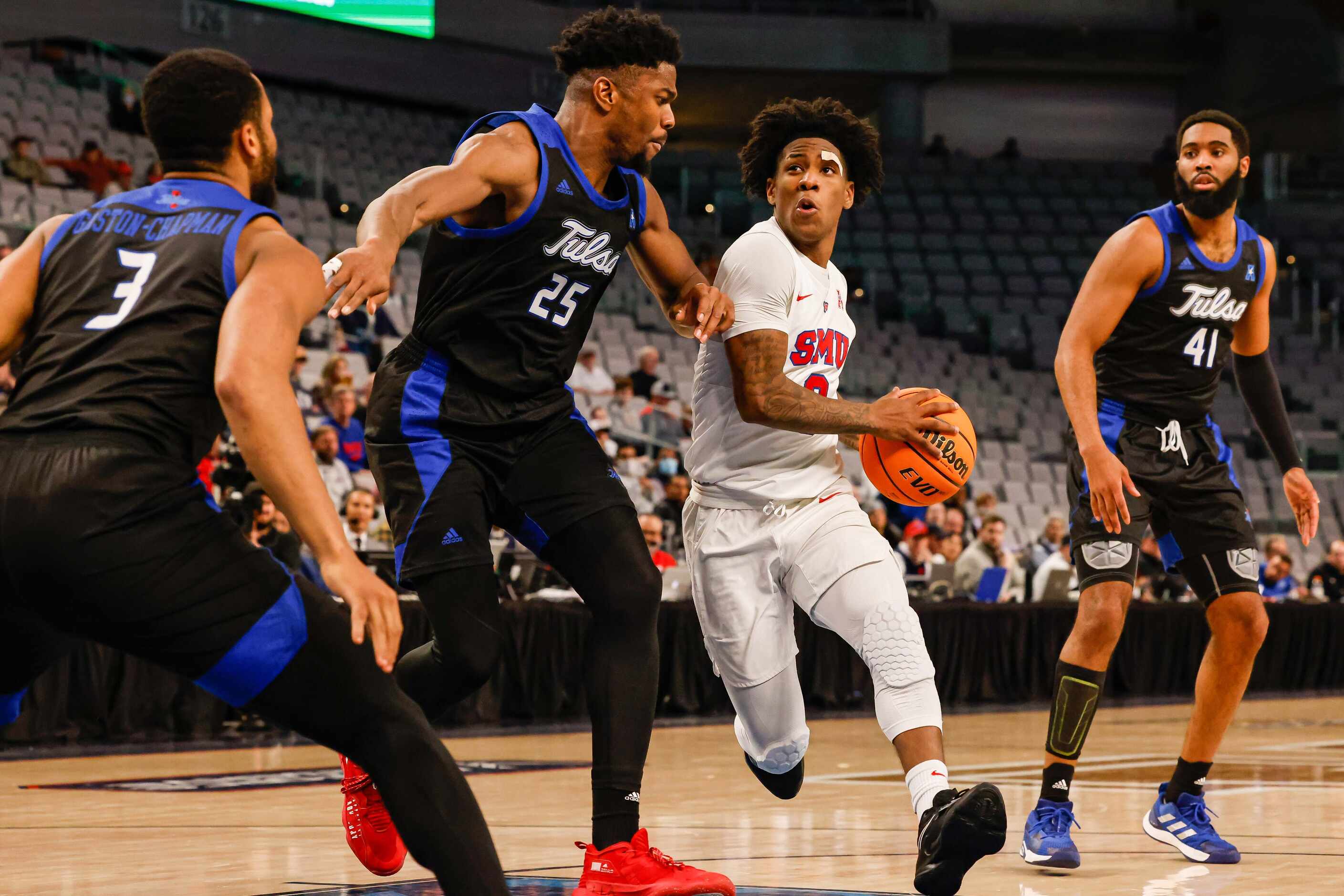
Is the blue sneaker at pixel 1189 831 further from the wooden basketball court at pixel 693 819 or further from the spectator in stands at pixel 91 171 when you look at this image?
the spectator in stands at pixel 91 171

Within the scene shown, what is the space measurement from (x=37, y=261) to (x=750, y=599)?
2262mm

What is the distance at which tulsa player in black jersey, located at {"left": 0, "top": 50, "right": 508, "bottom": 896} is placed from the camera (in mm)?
2744

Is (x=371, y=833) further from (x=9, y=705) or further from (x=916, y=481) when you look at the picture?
(x=916, y=481)

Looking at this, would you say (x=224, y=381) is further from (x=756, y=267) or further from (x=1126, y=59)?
(x=1126, y=59)

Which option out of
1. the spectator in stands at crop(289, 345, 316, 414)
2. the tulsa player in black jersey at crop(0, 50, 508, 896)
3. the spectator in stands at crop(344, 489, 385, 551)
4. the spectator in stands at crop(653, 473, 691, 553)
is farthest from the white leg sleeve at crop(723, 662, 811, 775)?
the spectator in stands at crop(289, 345, 316, 414)

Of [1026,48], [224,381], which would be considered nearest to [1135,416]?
[224,381]

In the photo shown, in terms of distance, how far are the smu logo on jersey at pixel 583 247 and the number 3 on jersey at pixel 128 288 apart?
139cm

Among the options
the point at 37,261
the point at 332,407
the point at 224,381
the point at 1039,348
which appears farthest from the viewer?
the point at 1039,348

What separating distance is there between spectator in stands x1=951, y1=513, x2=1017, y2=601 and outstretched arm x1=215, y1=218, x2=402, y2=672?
10705mm

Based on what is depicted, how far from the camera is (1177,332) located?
5.28m

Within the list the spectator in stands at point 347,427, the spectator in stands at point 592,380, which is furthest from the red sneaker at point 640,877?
the spectator in stands at point 592,380

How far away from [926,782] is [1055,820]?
999 millimetres

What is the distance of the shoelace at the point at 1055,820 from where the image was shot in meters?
4.84

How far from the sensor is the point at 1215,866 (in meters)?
4.78
